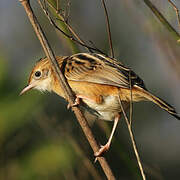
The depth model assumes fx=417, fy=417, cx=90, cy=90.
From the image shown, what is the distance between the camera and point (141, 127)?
8.85 metres

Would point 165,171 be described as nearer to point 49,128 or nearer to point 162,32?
point 49,128

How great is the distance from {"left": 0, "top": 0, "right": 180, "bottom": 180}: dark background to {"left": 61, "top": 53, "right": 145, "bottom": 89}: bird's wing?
0.19 m

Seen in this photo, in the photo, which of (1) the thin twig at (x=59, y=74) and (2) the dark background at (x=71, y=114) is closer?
(1) the thin twig at (x=59, y=74)

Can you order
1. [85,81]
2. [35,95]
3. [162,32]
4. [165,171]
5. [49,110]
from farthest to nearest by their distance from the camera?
[165,171]
[49,110]
[35,95]
[85,81]
[162,32]

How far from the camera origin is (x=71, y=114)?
24.5ft

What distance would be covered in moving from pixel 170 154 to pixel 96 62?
4986 millimetres

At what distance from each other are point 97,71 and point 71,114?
10.1 feet

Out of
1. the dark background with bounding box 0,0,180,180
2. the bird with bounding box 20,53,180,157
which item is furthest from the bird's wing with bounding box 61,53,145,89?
the dark background with bounding box 0,0,180,180

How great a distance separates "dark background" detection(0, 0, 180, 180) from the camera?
148 inches

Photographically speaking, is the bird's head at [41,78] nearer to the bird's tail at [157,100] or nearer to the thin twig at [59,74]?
the bird's tail at [157,100]

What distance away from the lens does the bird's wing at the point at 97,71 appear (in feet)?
14.0

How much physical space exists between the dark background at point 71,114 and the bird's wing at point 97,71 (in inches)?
7.6

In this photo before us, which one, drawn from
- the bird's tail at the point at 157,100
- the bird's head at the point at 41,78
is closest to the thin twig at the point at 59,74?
the bird's tail at the point at 157,100

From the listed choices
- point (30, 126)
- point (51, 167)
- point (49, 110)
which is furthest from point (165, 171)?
point (51, 167)
